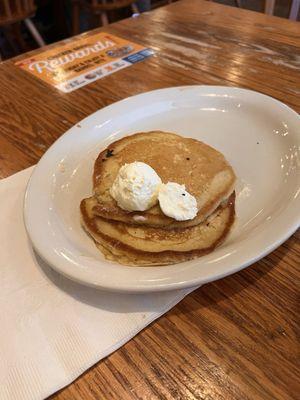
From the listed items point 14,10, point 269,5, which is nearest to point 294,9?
point 269,5

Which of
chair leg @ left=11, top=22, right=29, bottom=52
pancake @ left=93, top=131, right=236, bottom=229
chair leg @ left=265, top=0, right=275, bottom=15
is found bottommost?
chair leg @ left=11, top=22, right=29, bottom=52

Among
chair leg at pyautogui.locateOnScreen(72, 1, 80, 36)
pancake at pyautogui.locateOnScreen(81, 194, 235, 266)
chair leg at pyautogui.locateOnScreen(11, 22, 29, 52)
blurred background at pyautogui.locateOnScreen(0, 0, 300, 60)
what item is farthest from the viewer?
chair leg at pyautogui.locateOnScreen(11, 22, 29, 52)

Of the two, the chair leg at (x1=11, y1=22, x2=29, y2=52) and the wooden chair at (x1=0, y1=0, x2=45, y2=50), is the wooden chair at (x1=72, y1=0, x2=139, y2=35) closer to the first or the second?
the wooden chair at (x1=0, y1=0, x2=45, y2=50)

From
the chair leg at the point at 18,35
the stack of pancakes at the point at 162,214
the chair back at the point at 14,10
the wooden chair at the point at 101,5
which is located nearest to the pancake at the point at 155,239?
the stack of pancakes at the point at 162,214

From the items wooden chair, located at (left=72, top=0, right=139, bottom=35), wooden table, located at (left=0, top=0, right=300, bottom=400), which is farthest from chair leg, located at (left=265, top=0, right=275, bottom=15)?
wooden chair, located at (left=72, top=0, right=139, bottom=35)

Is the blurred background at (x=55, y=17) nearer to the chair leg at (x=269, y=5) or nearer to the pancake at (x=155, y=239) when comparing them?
the chair leg at (x=269, y=5)

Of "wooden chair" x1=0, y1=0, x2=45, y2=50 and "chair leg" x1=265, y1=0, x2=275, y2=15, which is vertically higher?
"chair leg" x1=265, y1=0, x2=275, y2=15

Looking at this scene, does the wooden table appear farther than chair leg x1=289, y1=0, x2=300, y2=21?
No
